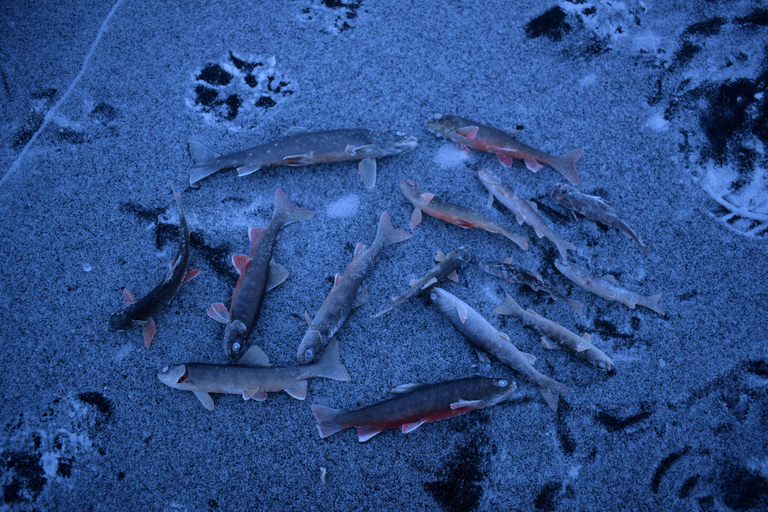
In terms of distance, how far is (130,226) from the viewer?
9.33 ft

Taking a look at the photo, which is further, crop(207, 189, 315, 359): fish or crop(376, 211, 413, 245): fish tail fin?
crop(376, 211, 413, 245): fish tail fin

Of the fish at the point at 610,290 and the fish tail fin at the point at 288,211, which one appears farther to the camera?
the fish tail fin at the point at 288,211

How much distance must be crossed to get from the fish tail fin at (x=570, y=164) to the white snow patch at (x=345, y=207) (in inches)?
56.8

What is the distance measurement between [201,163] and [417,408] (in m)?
2.15

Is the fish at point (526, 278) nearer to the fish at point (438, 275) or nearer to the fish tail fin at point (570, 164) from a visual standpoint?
the fish at point (438, 275)

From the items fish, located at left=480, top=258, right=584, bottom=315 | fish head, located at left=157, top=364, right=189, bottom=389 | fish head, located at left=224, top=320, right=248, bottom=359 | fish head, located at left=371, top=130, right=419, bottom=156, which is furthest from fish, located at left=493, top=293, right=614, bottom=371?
fish head, located at left=157, top=364, right=189, bottom=389

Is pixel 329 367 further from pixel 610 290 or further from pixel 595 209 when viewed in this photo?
pixel 595 209

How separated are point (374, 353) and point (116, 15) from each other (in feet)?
11.0

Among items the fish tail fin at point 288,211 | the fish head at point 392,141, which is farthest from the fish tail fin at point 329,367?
the fish head at point 392,141

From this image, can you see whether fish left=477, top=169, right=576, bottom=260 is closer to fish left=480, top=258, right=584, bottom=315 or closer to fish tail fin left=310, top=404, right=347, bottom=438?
fish left=480, top=258, right=584, bottom=315

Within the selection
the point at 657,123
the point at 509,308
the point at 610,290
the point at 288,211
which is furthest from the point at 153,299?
the point at 657,123

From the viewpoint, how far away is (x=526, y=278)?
2.69m

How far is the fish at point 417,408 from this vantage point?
7.73 ft

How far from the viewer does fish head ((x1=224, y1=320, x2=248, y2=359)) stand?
7.99 ft
